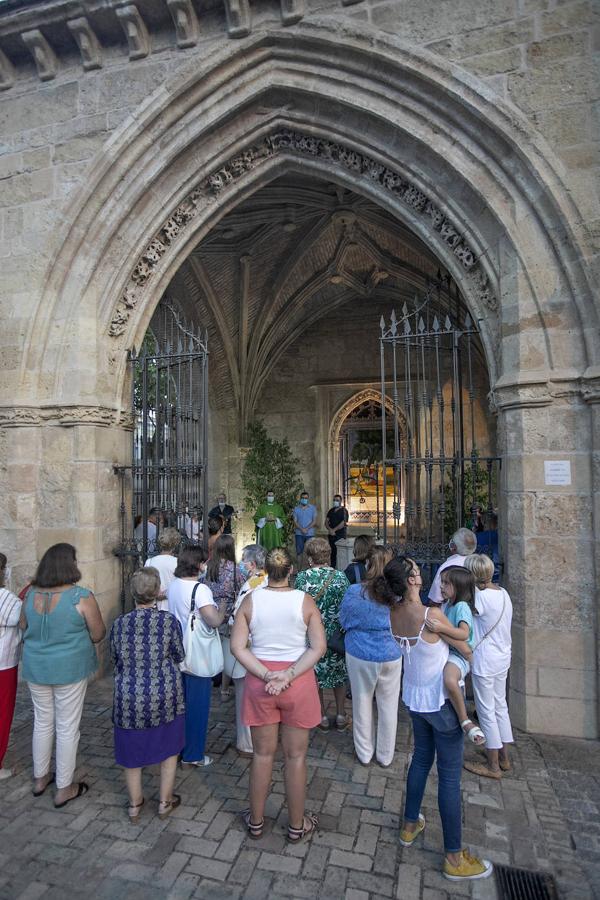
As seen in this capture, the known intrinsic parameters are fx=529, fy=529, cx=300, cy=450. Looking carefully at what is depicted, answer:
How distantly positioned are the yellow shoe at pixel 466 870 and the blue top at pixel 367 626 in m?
1.02

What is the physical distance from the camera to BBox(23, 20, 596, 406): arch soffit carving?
3.86 m

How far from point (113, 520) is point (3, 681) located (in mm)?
2163

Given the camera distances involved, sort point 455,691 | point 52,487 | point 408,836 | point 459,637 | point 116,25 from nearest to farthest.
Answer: point 455,691 → point 459,637 → point 408,836 → point 116,25 → point 52,487

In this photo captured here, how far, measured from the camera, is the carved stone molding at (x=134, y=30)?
4535 mm

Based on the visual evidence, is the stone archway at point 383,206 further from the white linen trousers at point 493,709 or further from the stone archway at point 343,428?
the stone archway at point 343,428

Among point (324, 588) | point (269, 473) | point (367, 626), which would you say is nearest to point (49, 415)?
point (324, 588)

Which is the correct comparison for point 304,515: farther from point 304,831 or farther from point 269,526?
point 304,831

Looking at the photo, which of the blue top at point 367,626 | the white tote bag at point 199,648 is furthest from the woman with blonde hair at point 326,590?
the white tote bag at point 199,648

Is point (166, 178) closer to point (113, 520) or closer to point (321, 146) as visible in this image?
point (321, 146)

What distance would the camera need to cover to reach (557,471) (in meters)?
3.84

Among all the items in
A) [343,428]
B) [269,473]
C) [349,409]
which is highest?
[349,409]

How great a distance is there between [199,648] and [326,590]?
889mm

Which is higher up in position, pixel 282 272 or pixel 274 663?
pixel 282 272

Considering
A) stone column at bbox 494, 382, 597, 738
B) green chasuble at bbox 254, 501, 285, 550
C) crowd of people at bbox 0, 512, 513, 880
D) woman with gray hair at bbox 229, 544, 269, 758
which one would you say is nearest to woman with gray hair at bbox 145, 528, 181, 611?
crowd of people at bbox 0, 512, 513, 880
